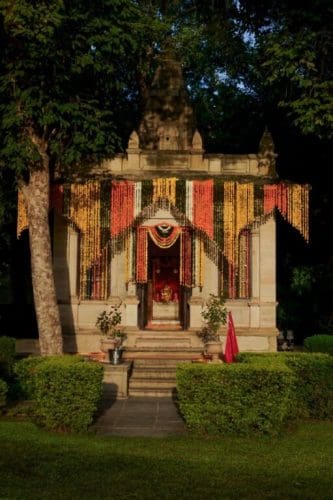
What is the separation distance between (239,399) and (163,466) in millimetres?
2519

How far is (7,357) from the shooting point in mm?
16188

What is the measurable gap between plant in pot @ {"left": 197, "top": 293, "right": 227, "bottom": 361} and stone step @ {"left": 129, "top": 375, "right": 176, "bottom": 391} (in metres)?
2.06

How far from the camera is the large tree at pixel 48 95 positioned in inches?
595

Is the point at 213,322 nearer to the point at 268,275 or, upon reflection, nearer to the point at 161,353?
the point at 161,353

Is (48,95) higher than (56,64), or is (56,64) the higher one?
(56,64)

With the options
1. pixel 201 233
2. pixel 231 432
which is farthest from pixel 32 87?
pixel 231 432

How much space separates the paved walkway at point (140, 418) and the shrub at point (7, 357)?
3.27m

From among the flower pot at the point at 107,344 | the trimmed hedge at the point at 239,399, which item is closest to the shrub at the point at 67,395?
the trimmed hedge at the point at 239,399

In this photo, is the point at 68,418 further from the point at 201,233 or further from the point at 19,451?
the point at 201,233

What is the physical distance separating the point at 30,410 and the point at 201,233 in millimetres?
9257

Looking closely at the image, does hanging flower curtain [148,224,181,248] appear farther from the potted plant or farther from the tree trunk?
the tree trunk

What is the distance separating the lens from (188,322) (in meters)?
19.5

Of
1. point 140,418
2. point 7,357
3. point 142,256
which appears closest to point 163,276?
point 142,256

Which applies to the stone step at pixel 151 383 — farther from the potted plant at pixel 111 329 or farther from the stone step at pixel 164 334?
the stone step at pixel 164 334
